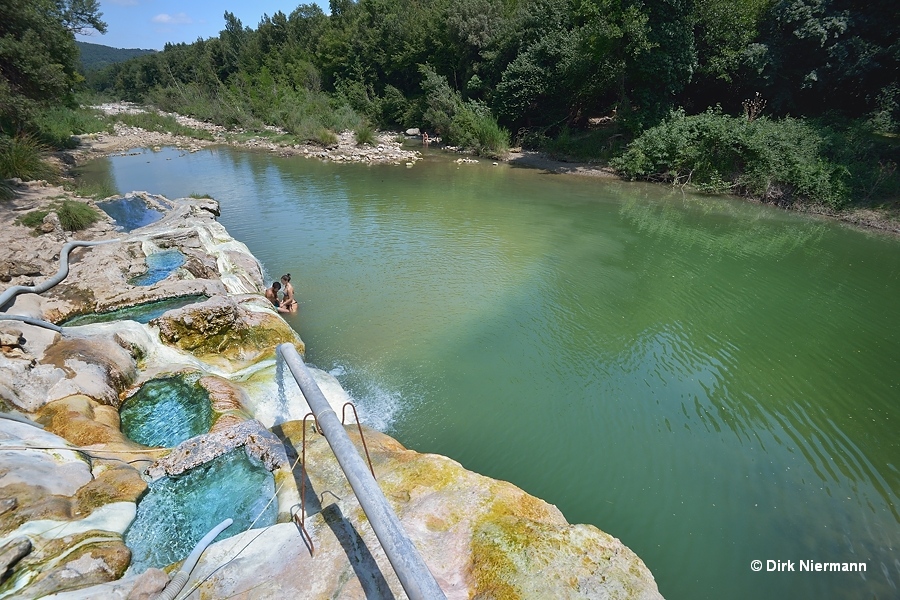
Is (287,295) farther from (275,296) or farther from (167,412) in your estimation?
(167,412)

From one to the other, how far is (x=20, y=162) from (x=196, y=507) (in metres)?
17.1

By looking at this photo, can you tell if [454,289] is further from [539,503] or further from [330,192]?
[330,192]

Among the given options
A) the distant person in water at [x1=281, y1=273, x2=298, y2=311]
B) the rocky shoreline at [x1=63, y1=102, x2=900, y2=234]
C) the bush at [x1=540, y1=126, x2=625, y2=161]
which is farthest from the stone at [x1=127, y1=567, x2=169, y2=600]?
the bush at [x1=540, y1=126, x2=625, y2=161]

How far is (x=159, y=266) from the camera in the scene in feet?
37.0

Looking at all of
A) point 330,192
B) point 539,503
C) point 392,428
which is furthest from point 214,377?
point 330,192

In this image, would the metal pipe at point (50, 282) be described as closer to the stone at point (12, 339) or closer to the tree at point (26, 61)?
the stone at point (12, 339)

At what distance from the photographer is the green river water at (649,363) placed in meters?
5.74

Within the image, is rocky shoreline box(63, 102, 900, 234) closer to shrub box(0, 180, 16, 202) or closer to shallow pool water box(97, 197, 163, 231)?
shallow pool water box(97, 197, 163, 231)

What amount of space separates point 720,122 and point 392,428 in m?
22.2

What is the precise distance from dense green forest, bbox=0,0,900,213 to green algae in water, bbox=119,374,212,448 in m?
22.7

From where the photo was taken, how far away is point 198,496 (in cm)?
513

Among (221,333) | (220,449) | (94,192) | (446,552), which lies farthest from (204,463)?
(94,192)

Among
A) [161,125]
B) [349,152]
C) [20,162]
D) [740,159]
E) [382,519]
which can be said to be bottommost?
[382,519]

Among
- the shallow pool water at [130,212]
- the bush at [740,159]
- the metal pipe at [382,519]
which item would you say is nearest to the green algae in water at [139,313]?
the metal pipe at [382,519]
